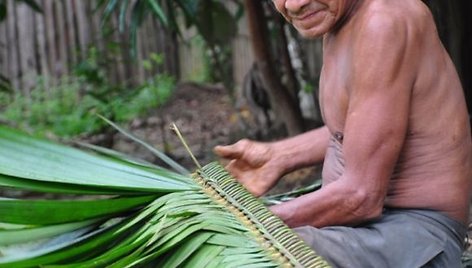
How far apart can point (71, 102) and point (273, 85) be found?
3.97 m

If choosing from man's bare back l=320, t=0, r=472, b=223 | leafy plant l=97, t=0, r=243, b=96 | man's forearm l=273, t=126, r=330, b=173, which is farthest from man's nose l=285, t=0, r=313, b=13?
leafy plant l=97, t=0, r=243, b=96

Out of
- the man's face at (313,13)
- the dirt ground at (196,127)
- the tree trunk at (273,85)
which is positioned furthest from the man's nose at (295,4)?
the tree trunk at (273,85)

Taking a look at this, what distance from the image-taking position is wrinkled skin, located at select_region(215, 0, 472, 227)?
2.18 metres

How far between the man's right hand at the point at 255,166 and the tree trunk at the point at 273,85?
2.75m

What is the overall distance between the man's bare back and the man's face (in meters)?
0.05

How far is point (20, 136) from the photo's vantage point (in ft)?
7.79

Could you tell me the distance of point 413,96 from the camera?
88.4 inches

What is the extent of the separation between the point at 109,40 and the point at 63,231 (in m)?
7.12

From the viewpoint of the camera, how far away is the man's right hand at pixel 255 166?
271 centimetres

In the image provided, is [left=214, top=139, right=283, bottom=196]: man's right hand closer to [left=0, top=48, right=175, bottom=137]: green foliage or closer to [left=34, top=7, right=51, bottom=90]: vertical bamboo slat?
[left=0, top=48, right=175, bottom=137]: green foliage

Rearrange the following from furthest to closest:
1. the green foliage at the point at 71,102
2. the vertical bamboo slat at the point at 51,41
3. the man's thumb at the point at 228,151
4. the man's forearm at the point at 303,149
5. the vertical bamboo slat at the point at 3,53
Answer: the vertical bamboo slat at the point at 3,53 < the vertical bamboo slat at the point at 51,41 < the green foliage at the point at 71,102 < the man's forearm at the point at 303,149 < the man's thumb at the point at 228,151

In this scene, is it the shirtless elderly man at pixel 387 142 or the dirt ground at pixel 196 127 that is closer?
the shirtless elderly man at pixel 387 142

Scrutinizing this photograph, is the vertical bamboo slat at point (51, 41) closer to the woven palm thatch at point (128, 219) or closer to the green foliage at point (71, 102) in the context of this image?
the green foliage at point (71, 102)

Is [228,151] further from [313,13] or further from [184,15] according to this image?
[184,15]
